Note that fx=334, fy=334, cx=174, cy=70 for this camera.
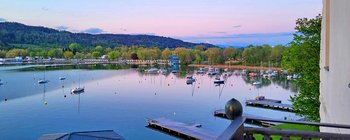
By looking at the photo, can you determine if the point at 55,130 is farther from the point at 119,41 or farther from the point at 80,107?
the point at 119,41

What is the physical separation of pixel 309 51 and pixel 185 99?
24559mm

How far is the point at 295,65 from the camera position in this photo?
13.3 meters

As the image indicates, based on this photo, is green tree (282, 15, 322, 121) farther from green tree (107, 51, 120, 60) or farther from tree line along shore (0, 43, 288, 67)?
green tree (107, 51, 120, 60)

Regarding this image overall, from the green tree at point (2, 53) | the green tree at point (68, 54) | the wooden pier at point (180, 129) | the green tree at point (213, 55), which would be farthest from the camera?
the green tree at point (68, 54)

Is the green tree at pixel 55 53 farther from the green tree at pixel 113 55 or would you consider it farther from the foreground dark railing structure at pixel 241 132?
the foreground dark railing structure at pixel 241 132

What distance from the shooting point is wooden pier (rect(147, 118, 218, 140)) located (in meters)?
21.3

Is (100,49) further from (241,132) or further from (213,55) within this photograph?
(241,132)

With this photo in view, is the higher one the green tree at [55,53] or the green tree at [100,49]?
the green tree at [100,49]

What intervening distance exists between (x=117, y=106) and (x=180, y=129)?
11.2 m

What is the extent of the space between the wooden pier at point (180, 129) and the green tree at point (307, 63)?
27.8 feet

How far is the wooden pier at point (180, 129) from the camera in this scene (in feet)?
69.8

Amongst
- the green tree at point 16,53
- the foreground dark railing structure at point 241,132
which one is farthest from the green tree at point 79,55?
the foreground dark railing structure at point 241,132

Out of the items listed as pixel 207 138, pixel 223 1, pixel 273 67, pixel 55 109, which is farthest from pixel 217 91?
pixel 273 67

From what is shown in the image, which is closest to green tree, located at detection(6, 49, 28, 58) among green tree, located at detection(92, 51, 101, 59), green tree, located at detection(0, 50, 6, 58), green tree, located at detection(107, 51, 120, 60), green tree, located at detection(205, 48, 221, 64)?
green tree, located at detection(0, 50, 6, 58)
